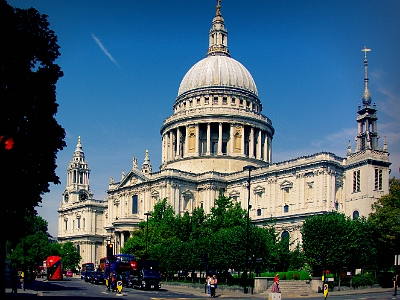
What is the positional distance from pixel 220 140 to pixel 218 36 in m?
30.4

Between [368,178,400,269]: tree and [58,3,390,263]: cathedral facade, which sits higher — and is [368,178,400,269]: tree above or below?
below

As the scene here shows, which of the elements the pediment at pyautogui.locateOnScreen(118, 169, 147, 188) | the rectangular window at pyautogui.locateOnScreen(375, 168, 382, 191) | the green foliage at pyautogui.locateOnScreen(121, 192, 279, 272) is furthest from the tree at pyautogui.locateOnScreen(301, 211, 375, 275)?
the pediment at pyautogui.locateOnScreen(118, 169, 147, 188)

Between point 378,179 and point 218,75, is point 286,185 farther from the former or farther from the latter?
point 218,75

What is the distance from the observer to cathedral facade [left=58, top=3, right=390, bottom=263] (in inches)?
3770

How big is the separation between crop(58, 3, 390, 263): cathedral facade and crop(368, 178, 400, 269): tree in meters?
11.1

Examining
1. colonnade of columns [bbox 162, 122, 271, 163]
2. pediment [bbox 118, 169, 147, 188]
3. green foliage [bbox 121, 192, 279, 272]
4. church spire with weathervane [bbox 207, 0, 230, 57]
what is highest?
church spire with weathervane [bbox 207, 0, 230, 57]

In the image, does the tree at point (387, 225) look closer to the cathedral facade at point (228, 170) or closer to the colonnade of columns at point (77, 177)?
the cathedral facade at point (228, 170)

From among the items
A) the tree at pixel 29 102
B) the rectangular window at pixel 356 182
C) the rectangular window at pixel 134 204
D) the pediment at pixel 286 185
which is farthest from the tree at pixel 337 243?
the rectangular window at pixel 134 204

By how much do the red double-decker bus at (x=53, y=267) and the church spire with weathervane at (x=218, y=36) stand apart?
2590 inches

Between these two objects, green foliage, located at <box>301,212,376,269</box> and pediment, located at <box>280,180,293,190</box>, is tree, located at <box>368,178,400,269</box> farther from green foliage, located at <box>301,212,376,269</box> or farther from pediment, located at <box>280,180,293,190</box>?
pediment, located at <box>280,180,293,190</box>

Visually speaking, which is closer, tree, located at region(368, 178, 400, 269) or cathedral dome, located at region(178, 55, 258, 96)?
tree, located at region(368, 178, 400, 269)

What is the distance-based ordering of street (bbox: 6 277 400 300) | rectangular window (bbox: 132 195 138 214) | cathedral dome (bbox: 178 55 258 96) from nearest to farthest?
street (bbox: 6 277 400 300) < rectangular window (bbox: 132 195 138 214) < cathedral dome (bbox: 178 55 258 96)

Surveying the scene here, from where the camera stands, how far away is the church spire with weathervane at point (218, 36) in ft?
471

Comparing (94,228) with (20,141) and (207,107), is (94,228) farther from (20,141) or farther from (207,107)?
(20,141)
